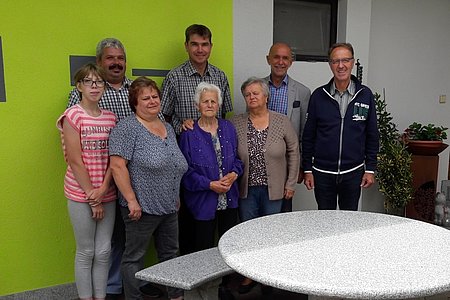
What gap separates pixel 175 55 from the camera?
323 centimetres

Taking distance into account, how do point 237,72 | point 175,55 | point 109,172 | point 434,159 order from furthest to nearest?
point 434,159 < point 237,72 < point 175,55 < point 109,172

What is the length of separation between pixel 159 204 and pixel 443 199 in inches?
134

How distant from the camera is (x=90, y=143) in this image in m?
2.37

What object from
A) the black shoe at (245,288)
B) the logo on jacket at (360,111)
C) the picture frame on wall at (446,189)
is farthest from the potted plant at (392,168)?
the black shoe at (245,288)

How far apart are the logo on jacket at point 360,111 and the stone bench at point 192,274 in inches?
51.4

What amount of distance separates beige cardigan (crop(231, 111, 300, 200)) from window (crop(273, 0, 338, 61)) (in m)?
1.36

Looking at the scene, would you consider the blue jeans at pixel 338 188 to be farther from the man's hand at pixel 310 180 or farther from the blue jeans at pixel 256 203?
the blue jeans at pixel 256 203

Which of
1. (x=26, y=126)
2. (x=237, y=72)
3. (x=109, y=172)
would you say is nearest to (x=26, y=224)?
(x=26, y=126)

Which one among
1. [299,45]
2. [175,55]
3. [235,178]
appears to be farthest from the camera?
[299,45]

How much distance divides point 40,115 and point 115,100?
1.72 feet

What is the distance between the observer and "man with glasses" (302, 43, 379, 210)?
9.25ft

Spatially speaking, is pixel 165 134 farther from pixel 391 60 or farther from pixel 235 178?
pixel 391 60

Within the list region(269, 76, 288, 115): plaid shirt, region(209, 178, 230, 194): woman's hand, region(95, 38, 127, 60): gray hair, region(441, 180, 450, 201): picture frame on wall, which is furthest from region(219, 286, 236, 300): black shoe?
region(441, 180, 450, 201): picture frame on wall

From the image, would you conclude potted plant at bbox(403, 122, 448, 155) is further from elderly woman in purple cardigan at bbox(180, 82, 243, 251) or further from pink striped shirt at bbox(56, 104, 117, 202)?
pink striped shirt at bbox(56, 104, 117, 202)
